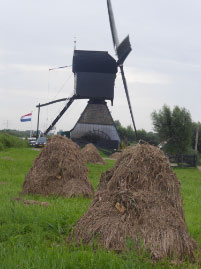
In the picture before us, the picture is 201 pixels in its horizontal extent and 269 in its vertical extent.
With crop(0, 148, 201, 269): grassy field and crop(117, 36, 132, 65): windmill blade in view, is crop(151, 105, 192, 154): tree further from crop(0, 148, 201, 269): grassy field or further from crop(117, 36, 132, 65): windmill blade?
crop(0, 148, 201, 269): grassy field

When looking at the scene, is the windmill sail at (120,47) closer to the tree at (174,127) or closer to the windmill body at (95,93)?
the windmill body at (95,93)

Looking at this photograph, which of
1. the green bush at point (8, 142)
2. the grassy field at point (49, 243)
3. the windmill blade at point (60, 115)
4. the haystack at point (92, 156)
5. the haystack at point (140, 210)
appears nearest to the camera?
the grassy field at point (49, 243)

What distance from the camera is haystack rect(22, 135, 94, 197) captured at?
11.4 meters

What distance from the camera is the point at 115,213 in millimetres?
5730

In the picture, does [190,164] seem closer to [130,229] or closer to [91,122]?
[91,122]

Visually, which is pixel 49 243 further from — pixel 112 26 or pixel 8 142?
pixel 112 26

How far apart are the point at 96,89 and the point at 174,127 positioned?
10211mm

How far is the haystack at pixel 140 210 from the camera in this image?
5.29 meters

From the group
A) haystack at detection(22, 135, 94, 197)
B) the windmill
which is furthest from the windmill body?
haystack at detection(22, 135, 94, 197)

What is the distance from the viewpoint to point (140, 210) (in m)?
5.62

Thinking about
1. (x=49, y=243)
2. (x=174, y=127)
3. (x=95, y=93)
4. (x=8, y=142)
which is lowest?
(x=49, y=243)

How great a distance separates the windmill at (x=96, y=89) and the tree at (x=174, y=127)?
5.59 meters

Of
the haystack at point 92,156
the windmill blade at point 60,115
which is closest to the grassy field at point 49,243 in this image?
the haystack at point 92,156

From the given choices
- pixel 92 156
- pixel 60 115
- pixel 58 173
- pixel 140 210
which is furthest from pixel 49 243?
pixel 60 115
